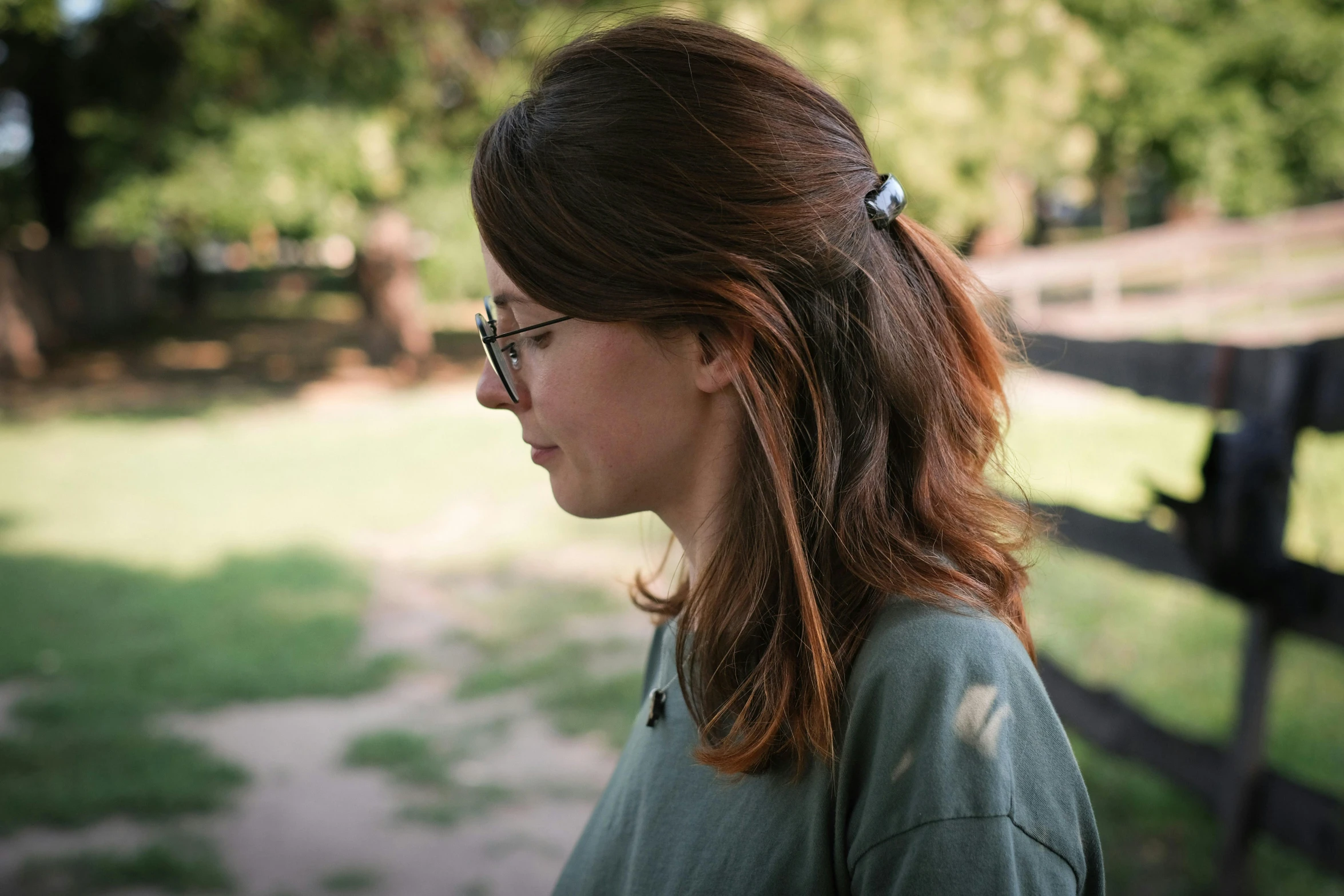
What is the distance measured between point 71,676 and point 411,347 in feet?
36.5

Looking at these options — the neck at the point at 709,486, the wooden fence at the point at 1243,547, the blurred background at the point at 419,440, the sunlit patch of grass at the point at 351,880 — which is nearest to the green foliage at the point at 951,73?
the blurred background at the point at 419,440

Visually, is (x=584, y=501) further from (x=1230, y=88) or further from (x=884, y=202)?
(x=1230, y=88)

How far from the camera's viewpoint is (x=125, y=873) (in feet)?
12.4

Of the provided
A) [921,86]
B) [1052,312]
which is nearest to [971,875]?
[921,86]

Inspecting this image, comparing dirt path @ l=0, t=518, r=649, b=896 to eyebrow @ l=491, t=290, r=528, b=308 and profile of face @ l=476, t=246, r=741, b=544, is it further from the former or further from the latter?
eyebrow @ l=491, t=290, r=528, b=308

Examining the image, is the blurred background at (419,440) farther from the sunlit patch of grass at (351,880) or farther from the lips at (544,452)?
the lips at (544,452)

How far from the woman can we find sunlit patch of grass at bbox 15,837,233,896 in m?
3.05

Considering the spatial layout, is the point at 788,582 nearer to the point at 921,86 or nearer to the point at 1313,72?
the point at 921,86

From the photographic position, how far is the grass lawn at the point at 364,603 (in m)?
4.34

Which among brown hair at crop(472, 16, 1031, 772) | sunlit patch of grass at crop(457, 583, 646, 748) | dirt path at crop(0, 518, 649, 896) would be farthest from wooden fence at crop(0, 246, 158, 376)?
brown hair at crop(472, 16, 1031, 772)

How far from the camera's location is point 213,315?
91.9ft

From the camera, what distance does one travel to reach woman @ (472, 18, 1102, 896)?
43.9 inches

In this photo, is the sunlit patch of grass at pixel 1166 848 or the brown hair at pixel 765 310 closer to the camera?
the brown hair at pixel 765 310

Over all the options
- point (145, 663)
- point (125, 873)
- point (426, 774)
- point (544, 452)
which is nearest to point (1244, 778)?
point (544, 452)
